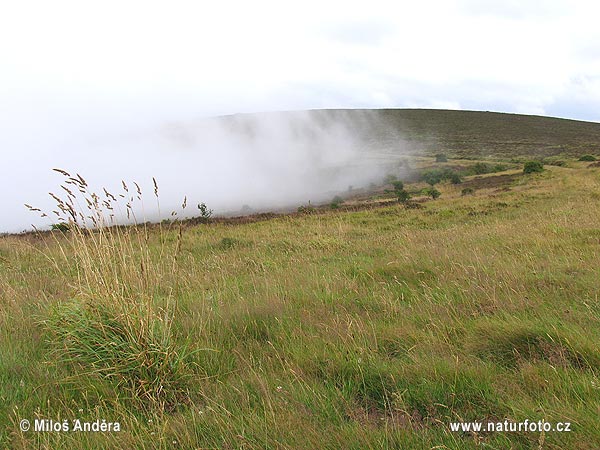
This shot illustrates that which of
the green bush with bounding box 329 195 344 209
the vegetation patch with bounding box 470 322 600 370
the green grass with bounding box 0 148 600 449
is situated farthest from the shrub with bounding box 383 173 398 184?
the vegetation patch with bounding box 470 322 600 370

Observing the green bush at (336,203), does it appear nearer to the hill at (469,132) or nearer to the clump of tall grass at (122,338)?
the clump of tall grass at (122,338)

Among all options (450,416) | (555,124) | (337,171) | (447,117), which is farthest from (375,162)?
(450,416)

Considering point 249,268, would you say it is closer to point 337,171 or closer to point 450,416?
point 450,416

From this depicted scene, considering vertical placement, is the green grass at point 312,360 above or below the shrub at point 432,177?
below

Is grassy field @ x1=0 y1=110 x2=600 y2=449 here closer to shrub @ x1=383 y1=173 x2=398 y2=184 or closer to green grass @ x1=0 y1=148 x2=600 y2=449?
green grass @ x1=0 y1=148 x2=600 y2=449

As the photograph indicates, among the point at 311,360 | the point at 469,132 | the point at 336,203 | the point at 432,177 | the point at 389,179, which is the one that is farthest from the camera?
the point at 469,132

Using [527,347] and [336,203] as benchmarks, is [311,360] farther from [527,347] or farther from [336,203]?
[336,203]

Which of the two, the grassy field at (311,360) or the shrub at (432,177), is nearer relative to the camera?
the grassy field at (311,360)

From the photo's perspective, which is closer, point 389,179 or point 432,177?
point 432,177

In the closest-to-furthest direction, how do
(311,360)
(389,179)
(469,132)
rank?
(311,360) < (389,179) < (469,132)

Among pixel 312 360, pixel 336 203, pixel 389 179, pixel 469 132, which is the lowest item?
pixel 336 203

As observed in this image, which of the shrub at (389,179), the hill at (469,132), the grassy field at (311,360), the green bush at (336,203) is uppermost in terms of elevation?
the hill at (469,132)

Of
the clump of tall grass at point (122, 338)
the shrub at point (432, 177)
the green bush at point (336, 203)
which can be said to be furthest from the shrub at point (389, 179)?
the clump of tall grass at point (122, 338)

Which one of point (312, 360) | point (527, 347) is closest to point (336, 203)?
point (527, 347)
